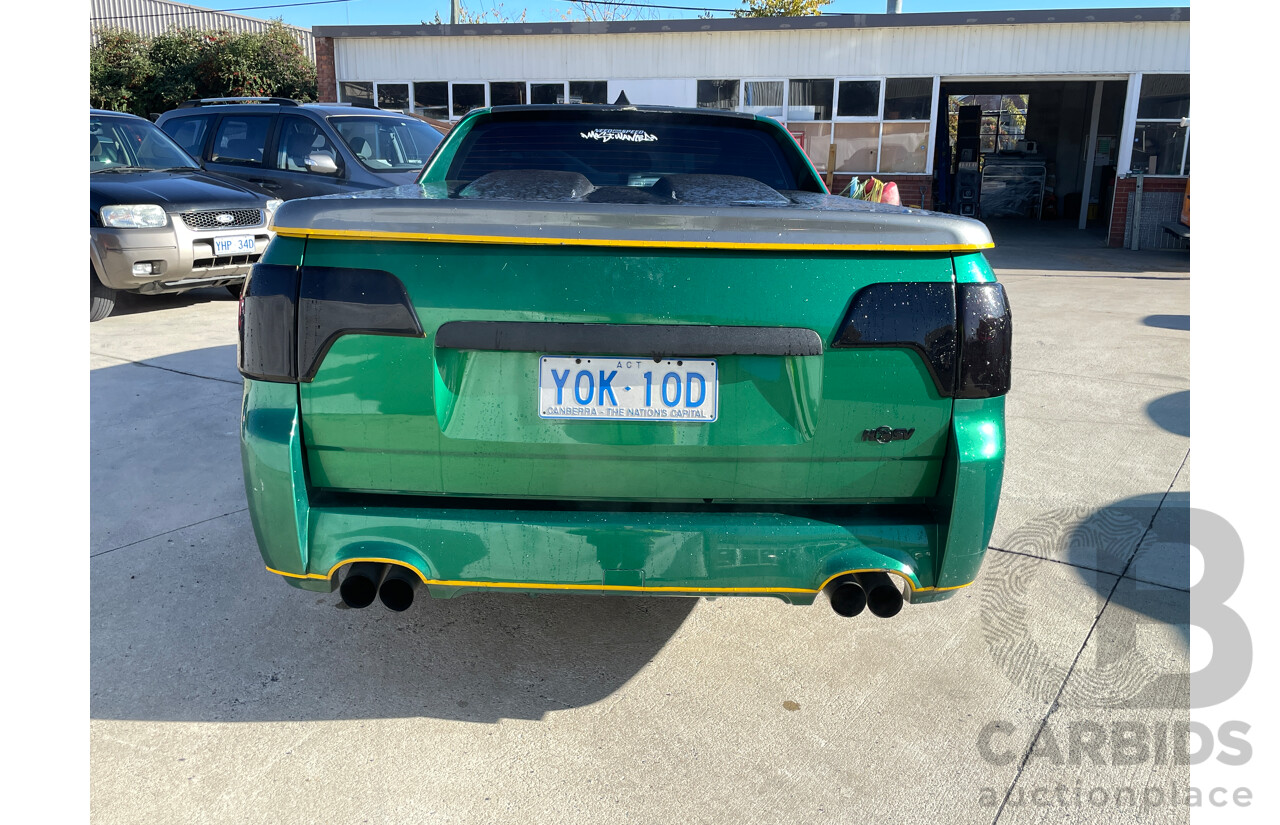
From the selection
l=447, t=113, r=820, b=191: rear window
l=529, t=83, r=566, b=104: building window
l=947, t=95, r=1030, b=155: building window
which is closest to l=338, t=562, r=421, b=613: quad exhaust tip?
l=447, t=113, r=820, b=191: rear window

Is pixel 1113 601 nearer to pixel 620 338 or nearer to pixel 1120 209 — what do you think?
pixel 620 338

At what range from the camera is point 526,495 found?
2078 millimetres

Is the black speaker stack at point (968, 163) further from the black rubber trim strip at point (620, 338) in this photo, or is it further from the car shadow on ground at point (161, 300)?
the black rubber trim strip at point (620, 338)

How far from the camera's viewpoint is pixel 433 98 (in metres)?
18.7

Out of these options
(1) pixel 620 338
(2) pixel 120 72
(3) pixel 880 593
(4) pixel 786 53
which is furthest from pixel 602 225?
(2) pixel 120 72

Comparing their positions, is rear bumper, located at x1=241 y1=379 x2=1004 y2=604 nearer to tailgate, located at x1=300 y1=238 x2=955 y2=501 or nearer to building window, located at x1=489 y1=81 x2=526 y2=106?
tailgate, located at x1=300 y1=238 x2=955 y2=501

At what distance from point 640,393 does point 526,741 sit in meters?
A: 0.99

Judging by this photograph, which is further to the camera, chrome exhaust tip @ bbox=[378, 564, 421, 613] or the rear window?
the rear window

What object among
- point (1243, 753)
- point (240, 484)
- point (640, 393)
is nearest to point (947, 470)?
point (640, 393)

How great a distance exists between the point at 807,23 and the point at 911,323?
16.3 meters

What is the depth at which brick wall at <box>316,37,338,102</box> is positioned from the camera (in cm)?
1861

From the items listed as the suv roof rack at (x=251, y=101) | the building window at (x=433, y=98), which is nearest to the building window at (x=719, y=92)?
the building window at (x=433, y=98)

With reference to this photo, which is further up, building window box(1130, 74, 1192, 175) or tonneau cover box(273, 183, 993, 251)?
building window box(1130, 74, 1192, 175)

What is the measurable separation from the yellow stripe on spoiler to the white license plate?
6.47m
